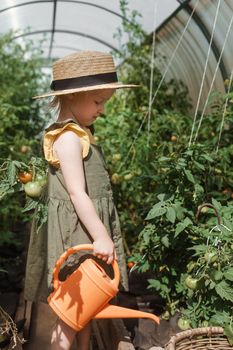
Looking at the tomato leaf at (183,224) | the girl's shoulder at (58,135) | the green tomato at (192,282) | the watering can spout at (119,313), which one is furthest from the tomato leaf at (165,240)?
the girl's shoulder at (58,135)

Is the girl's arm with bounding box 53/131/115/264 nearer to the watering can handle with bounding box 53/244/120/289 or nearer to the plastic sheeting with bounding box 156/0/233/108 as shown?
the watering can handle with bounding box 53/244/120/289

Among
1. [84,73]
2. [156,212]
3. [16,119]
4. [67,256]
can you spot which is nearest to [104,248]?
[67,256]

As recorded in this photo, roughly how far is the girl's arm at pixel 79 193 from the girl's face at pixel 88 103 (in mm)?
134

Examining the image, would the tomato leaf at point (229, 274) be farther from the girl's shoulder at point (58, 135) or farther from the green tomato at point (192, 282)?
the girl's shoulder at point (58, 135)

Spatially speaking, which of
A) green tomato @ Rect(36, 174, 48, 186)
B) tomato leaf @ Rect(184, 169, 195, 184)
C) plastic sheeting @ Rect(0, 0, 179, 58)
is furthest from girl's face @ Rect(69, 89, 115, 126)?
plastic sheeting @ Rect(0, 0, 179, 58)

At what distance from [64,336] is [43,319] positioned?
0.91 m

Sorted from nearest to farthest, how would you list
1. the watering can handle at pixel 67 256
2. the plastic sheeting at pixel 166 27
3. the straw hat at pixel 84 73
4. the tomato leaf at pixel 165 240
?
the watering can handle at pixel 67 256 < the straw hat at pixel 84 73 < the tomato leaf at pixel 165 240 < the plastic sheeting at pixel 166 27

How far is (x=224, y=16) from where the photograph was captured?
413cm

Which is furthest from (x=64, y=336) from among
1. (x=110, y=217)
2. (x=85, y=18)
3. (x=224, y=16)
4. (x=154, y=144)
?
(x=85, y=18)

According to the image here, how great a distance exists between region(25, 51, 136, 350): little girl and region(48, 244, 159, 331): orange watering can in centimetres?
8

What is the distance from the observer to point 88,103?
6.54ft

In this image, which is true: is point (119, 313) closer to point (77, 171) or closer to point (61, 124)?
point (77, 171)

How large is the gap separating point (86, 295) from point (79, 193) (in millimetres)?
388

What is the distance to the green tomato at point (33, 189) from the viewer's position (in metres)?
1.91
